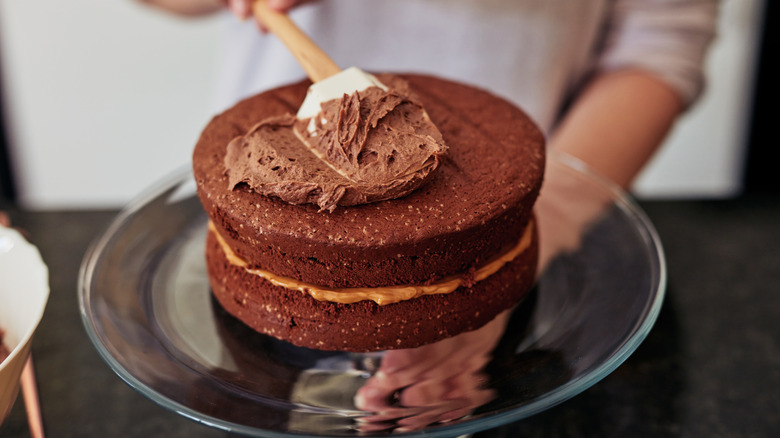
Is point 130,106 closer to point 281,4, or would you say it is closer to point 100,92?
point 100,92

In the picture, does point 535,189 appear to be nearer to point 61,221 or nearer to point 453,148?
point 453,148

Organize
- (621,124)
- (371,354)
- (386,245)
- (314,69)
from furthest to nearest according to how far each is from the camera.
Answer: (621,124) → (314,69) → (371,354) → (386,245)

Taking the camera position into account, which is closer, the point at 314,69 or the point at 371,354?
the point at 371,354

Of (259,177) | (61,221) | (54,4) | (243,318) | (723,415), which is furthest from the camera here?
(54,4)

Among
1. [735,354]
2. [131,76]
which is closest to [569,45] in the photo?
[735,354]

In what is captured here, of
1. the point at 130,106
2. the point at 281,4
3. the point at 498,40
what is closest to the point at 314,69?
the point at 281,4
